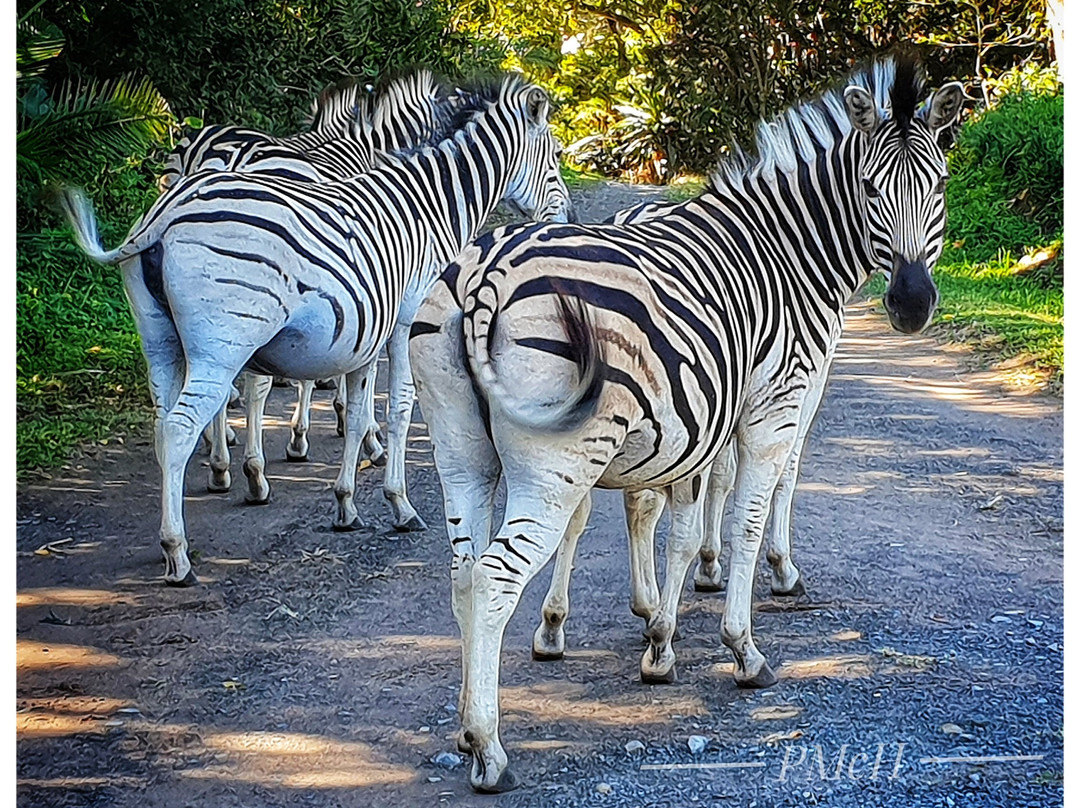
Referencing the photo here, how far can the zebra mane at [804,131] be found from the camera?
14.7 ft

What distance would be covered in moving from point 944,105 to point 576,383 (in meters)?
2.00

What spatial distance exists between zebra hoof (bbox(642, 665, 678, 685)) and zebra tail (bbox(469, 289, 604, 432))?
1.40 meters

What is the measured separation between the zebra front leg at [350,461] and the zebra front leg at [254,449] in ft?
1.73

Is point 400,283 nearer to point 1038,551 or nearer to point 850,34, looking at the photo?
point 1038,551

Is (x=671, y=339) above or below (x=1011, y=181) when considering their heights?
below

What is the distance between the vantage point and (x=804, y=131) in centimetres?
455

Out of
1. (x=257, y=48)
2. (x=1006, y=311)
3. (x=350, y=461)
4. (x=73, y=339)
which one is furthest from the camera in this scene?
(x=257, y=48)

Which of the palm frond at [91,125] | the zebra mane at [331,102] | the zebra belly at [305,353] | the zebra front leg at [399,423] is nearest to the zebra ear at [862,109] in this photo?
the zebra belly at [305,353]

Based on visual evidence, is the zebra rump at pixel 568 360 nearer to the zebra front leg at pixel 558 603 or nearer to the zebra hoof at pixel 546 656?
the zebra front leg at pixel 558 603

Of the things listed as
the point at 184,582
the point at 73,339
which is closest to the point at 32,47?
the point at 184,582

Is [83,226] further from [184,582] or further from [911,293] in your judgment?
[911,293]

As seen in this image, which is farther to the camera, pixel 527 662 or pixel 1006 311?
pixel 1006 311

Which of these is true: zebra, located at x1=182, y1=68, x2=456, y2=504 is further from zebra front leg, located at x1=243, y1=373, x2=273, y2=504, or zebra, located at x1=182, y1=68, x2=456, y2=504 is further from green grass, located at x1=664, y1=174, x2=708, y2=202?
green grass, located at x1=664, y1=174, x2=708, y2=202

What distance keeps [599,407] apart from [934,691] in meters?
1.89
